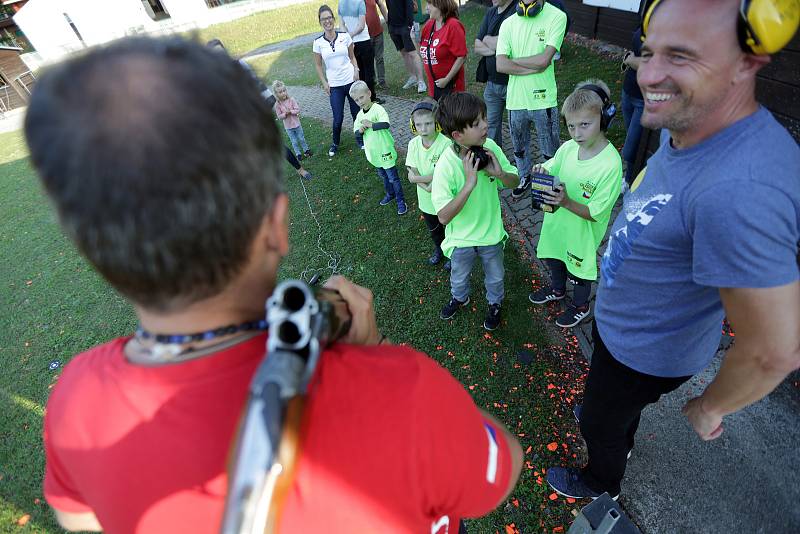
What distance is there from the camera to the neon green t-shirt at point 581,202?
114 inches

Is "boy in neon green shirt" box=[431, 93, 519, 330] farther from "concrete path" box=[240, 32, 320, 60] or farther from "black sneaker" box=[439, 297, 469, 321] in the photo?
"concrete path" box=[240, 32, 320, 60]

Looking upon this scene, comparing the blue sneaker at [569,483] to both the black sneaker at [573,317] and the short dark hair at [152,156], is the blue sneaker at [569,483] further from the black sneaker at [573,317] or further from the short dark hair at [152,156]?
the short dark hair at [152,156]

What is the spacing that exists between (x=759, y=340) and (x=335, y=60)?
750 cm

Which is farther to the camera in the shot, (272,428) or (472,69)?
(472,69)

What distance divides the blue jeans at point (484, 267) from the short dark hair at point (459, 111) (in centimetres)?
100

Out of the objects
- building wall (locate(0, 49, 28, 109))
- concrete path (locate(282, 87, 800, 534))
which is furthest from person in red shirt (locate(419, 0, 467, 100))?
building wall (locate(0, 49, 28, 109))

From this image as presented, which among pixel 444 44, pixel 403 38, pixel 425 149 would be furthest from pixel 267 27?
pixel 425 149

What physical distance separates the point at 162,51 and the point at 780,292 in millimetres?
1723

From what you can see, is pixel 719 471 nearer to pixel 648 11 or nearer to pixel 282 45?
pixel 648 11

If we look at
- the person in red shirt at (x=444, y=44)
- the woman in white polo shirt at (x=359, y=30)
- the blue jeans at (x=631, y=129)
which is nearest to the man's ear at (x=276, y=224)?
the blue jeans at (x=631, y=129)

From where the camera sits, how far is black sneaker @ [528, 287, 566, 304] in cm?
393

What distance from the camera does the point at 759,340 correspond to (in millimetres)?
1323

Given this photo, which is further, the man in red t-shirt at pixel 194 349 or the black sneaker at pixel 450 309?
the black sneaker at pixel 450 309

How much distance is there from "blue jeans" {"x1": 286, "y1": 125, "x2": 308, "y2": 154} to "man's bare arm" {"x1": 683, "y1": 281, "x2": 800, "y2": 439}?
24.7 feet
